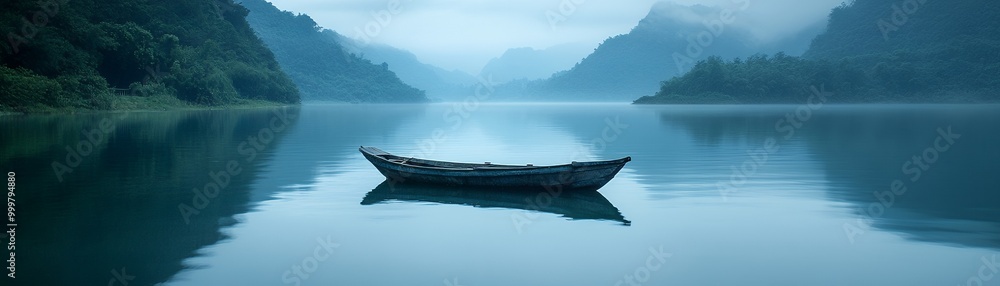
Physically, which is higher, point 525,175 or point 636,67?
point 636,67

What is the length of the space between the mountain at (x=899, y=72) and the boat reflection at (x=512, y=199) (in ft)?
318

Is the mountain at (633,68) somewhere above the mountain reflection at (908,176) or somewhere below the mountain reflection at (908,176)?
above

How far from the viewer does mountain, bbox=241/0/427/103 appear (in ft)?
481

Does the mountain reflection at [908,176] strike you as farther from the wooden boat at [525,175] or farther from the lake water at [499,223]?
the wooden boat at [525,175]

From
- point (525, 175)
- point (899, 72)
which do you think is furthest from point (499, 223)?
point (899, 72)

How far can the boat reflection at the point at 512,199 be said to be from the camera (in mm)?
12752

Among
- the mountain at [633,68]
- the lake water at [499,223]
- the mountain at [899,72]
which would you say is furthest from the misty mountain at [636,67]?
the lake water at [499,223]

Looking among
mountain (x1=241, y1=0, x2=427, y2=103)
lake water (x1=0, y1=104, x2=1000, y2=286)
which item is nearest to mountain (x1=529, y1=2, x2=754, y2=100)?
mountain (x1=241, y1=0, x2=427, y2=103)

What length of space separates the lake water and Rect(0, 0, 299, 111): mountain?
81.6ft

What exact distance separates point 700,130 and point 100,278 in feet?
104

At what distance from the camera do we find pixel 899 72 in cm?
10462

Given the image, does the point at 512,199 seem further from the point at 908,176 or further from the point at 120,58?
the point at 120,58

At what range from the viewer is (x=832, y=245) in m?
10.0

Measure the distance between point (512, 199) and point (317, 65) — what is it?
145958 mm
